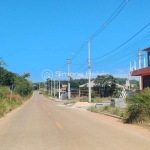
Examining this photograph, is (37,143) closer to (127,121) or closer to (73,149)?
Result: (73,149)

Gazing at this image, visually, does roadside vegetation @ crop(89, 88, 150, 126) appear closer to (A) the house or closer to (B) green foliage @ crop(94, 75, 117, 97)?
(A) the house

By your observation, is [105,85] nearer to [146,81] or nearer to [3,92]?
[3,92]

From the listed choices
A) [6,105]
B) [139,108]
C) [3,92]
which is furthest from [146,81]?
[3,92]

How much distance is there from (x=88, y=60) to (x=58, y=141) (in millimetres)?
34500

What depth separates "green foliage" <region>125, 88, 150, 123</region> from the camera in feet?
50.7

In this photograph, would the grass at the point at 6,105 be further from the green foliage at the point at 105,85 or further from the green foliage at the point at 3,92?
the green foliage at the point at 105,85

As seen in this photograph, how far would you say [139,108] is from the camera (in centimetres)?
1547

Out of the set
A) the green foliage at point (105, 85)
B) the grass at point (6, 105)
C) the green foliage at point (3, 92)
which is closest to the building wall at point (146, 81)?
the grass at point (6, 105)

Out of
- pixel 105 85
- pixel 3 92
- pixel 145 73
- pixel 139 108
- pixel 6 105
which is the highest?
pixel 105 85

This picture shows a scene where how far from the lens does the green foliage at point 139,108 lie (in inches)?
609


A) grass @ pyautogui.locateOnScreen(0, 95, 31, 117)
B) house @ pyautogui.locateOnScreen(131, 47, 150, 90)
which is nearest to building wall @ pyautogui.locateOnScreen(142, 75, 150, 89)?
house @ pyautogui.locateOnScreen(131, 47, 150, 90)

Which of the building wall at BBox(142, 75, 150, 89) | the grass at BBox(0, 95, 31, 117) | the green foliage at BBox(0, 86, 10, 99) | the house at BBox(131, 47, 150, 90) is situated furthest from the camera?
the green foliage at BBox(0, 86, 10, 99)

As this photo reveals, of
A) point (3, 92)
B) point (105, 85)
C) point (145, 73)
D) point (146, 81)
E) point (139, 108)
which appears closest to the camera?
point (139, 108)

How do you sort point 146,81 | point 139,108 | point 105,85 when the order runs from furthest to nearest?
point 105,85 < point 146,81 < point 139,108
